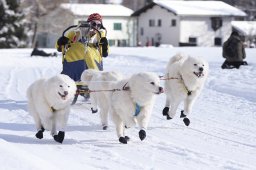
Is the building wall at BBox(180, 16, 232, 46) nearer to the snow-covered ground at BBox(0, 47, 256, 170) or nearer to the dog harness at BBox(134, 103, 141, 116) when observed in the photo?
the snow-covered ground at BBox(0, 47, 256, 170)

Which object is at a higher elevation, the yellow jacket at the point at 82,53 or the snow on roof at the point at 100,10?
the snow on roof at the point at 100,10

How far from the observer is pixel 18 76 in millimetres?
16062

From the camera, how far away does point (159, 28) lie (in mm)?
57531

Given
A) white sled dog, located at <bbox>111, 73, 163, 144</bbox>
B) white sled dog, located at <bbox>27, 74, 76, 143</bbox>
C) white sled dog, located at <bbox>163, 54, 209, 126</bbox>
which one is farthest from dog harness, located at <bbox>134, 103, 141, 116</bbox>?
white sled dog, located at <bbox>163, 54, 209, 126</bbox>

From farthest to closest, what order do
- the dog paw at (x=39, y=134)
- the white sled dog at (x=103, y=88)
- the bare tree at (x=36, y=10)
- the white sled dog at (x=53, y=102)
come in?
the bare tree at (x=36, y=10)
the white sled dog at (x=103, y=88)
the dog paw at (x=39, y=134)
the white sled dog at (x=53, y=102)

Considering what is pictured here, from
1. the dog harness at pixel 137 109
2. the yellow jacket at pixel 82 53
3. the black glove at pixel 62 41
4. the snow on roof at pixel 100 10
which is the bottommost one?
the dog harness at pixel 137 109

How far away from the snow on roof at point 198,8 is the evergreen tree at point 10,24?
50.5 feet

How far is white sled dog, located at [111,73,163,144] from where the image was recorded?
20.9 feet

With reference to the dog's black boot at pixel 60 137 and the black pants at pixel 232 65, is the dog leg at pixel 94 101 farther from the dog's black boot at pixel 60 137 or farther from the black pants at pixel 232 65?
the black pants at pixel 232 65

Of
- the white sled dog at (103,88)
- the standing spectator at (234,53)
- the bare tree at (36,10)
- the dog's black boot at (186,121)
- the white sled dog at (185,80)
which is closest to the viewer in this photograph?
the white sled dog at (103,88)

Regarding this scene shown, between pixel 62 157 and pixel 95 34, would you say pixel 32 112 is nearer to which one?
pixel 62 157

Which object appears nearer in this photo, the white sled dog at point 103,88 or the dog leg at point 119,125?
the dog leg at point 119,125

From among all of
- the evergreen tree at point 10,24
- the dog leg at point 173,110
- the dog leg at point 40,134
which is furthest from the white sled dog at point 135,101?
the evergreen tree at point 10,24

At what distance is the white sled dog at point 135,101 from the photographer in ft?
20.9
